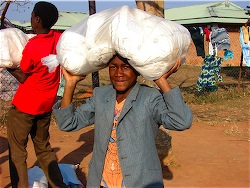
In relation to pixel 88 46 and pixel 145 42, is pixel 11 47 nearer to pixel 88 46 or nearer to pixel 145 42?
pixel 88 46

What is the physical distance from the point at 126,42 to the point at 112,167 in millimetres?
689

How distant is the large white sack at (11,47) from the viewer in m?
2.95

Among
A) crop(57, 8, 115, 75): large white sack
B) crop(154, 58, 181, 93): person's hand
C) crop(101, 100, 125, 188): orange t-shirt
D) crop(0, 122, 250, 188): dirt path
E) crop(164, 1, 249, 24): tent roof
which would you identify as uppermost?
crop(57, 8, 115, 75): large white sack

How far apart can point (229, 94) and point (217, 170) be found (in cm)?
550

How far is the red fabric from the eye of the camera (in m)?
3.01

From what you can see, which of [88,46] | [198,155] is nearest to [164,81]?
[88,46]

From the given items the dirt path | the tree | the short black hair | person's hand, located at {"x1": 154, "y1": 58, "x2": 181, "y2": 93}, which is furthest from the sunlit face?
the tree

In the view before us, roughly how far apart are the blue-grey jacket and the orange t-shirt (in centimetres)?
3

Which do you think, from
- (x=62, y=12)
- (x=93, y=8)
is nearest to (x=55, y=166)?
(x=93, y=8)

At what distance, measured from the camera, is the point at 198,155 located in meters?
4.92

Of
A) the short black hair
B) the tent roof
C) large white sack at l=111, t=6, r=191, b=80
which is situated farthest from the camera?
the tent roof

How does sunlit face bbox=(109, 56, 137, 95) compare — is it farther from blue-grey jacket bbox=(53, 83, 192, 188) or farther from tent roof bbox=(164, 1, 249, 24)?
tent roof bbox=(164, 1, 249, 24)

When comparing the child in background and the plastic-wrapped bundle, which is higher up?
the plastic-wrapped bundle

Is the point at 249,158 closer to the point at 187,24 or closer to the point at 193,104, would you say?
the point at 193,104
